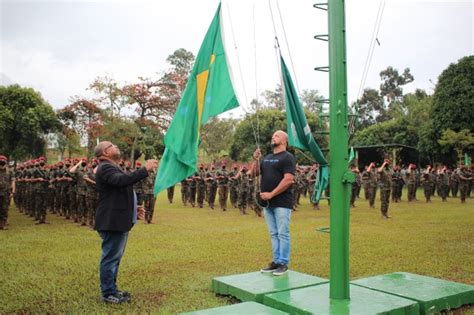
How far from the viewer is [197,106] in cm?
550

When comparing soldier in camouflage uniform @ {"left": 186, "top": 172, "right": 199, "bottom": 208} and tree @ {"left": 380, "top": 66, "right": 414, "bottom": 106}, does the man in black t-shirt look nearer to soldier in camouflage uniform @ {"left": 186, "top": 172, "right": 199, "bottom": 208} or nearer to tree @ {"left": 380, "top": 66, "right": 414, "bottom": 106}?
soldier in camouflage uniform @ {"left": 186, "top": 172, "right": 199, "bottom": 208}

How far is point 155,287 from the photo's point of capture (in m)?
6.04

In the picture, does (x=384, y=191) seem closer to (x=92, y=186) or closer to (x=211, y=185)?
(x=211, y=185)

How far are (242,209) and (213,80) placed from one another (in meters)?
12.0

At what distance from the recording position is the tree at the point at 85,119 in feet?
106

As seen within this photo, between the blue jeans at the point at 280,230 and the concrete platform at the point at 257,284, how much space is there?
0.80 feet

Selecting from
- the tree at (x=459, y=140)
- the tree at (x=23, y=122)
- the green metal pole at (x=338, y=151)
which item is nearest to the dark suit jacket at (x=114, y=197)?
the green metal pole at (x=338, y=151)

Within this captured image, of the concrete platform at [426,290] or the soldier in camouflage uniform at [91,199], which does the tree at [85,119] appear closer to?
the soldier in camouflage uniform at [91,199]

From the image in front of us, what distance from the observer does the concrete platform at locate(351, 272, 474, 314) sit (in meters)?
4.75

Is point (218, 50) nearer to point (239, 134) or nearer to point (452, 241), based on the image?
point (452, 241)

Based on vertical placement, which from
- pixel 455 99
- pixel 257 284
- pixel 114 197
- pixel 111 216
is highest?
pixel 455 99

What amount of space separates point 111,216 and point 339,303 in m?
2.72

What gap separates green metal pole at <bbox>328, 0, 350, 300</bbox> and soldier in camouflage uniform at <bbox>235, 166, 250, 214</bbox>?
12325 mm

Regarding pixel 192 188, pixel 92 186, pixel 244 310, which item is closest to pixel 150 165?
pixel 244 310
